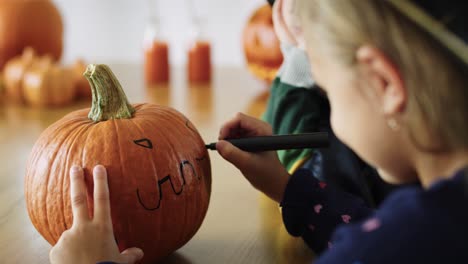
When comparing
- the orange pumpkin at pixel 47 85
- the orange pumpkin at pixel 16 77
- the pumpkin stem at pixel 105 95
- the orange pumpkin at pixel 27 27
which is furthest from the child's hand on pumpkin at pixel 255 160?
the orange pumpkin at pixel 27 27

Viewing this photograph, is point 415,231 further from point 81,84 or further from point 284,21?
point 81,84

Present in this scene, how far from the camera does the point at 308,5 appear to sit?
0.57m

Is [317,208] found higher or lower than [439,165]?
lower

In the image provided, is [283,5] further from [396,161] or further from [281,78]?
[396,161]

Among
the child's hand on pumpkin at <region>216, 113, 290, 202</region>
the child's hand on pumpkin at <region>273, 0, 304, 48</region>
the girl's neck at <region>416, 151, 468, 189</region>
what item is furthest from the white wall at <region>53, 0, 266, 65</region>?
the girl's neck at <region>416, 151, 468, 189</region>

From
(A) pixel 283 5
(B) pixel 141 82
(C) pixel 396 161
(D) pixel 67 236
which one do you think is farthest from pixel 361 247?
(B) pixel 141 82

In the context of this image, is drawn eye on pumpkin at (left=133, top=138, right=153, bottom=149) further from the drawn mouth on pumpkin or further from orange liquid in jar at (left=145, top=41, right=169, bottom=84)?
orange liquid in jar at (left=145, top=41, right=169, bottom=84)

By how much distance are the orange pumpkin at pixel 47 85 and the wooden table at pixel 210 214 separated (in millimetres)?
38

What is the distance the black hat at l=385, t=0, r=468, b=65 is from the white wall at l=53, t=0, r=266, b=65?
84.5 inches

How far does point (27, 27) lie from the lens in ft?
6.03

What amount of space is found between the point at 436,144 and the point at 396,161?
5 centimetres

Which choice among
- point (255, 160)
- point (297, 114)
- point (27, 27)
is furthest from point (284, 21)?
point (27, 27)

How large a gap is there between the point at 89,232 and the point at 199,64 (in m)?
1.33

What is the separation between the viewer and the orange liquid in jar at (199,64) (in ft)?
6.23
